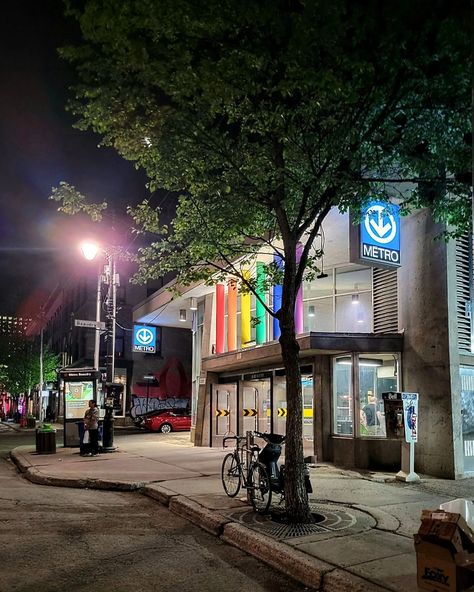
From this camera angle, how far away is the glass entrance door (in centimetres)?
1970

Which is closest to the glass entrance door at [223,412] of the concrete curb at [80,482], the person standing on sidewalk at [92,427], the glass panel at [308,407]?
the glass panel at [308,407]

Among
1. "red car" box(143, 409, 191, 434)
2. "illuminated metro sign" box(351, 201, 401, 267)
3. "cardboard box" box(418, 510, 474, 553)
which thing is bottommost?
"red car" box(143, 409, 191, 434)

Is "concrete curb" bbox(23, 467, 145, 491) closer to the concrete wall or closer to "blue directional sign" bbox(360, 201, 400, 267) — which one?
the concrete wall

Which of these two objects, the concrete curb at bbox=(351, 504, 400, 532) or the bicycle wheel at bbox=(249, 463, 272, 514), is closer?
the concrete curb at bbox=(351, 504, 400, 532)

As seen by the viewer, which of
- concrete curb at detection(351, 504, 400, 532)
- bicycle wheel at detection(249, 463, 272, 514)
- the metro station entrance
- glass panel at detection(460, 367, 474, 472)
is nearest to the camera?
concrete curb at detection(351, 504, 400, 532)

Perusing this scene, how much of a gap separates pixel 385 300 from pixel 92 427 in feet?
31.3

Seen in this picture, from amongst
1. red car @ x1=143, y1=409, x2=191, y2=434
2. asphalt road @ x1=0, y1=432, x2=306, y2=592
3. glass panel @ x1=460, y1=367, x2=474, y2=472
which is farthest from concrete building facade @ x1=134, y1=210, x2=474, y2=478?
red car @ x1=143, y1=409, x2=191, y2=434

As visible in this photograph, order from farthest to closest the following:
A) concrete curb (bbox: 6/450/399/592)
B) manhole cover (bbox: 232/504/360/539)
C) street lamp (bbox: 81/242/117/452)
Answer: street lamp (bbox: 81/242/117/452)
manhole cover (bbox: 232/504/360/539)
concrete curb (bbox: 6/450/399/592)

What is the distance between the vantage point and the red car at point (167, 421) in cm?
3088

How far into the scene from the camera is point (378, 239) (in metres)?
13.0

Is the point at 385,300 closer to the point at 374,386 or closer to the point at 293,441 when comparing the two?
the point at 374,386

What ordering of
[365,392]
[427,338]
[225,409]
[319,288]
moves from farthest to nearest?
[225,409]
[319,288]
[365,392]
[427,338]

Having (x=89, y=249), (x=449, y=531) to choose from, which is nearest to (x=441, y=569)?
(x=449, y=531)

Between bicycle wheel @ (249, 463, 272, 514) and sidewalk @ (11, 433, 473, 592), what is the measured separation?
6.8 inches
